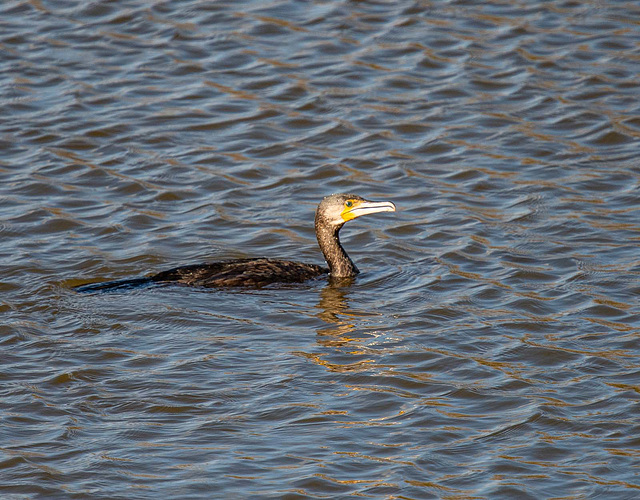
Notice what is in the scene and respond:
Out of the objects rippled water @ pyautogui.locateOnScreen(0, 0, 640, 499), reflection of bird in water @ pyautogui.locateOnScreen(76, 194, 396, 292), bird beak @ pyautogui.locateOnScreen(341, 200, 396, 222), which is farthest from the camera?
bird beak @ pyautogui.locateOnScreen(341, 200, 396, 222)

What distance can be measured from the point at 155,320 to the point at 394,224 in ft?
10.1

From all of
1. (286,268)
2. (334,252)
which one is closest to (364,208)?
(334,252)

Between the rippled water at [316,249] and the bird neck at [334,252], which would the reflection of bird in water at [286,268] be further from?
the rippled water at [316,249]

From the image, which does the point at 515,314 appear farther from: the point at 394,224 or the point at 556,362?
the point at 394,224

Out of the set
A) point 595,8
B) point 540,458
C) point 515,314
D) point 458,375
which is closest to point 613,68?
point 595,8

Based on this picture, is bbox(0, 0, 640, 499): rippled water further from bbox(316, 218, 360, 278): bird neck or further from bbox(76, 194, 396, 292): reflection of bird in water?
bbox(316, 218, 360, 278): bird neck

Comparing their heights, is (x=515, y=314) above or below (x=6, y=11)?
below

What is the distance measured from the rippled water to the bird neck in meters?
0.29

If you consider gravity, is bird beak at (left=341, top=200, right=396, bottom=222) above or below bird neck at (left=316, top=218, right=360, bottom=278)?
above

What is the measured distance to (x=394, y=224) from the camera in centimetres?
1124

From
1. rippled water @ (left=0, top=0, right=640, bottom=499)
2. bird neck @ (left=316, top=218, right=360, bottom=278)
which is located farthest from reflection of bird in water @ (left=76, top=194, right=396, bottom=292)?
rippled water @ (left=0, top=0, right=640, bottom=499)

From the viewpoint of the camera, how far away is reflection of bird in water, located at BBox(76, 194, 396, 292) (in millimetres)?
Answer: 9719

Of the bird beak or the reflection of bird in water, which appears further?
the bird beak

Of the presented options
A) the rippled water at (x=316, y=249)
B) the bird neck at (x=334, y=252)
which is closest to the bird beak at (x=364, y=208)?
the bird neck at (x=334, y=252)
